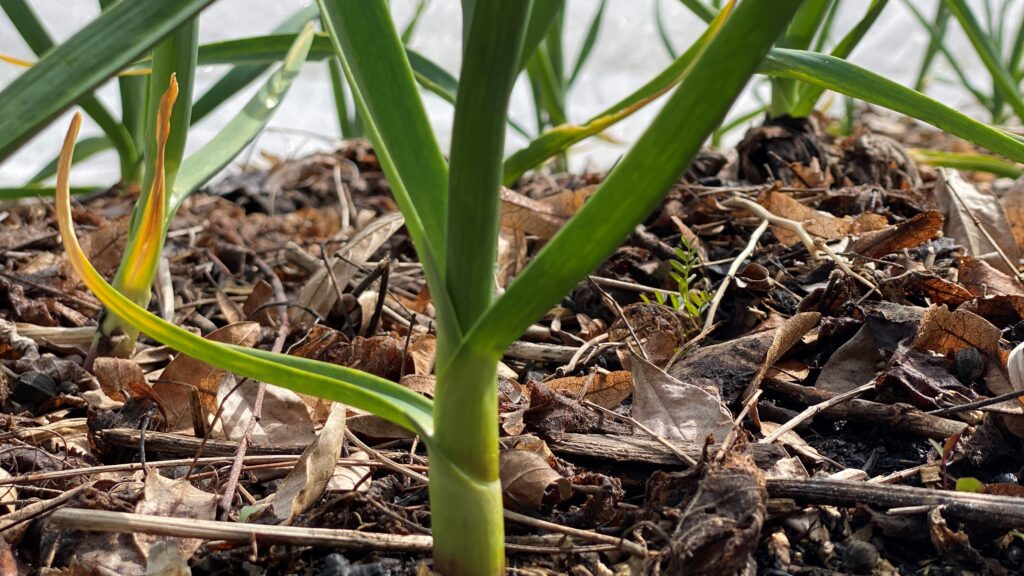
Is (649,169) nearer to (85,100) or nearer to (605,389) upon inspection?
(605,389)

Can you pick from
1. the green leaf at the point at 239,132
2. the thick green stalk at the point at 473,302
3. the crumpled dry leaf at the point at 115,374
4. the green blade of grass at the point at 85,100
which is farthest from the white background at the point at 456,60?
the thick green stalk at the point at 473,302

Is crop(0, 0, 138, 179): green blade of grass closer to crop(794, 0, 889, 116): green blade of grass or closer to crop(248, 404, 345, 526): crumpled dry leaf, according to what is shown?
crop(248, 404, 345, 526): crumpled dry leaf

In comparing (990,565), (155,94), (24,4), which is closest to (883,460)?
(990,565)

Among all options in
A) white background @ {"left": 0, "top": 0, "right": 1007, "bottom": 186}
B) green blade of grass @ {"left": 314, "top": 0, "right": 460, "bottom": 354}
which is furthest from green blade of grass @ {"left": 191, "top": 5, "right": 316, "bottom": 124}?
white background @ {"left": 0, "top": 0, "right": 1007, "bottom": 186}

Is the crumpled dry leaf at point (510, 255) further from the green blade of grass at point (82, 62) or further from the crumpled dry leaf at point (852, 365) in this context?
the green blade of grass at point (82, 62)

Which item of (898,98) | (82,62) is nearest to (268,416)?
(82,62)
